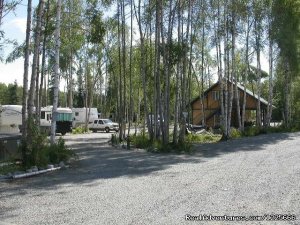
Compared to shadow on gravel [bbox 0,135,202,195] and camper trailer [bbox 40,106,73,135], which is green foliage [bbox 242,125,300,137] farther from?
shadow on gravel [bbox 0,135,202,195]

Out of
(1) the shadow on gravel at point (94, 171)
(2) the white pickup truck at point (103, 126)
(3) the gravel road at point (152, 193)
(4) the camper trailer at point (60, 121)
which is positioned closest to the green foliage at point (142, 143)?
(1) the shadow on gravel at point (94, 171)

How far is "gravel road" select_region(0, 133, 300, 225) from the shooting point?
7.04 metres

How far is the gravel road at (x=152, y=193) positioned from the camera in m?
7.04

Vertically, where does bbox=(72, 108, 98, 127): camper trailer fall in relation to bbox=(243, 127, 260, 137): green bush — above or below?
above

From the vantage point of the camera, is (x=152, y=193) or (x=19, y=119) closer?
(x=152, y=193)

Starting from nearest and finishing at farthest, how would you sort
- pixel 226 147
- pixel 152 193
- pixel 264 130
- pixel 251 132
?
pixel 152 193, pixel 226 147, pixel 251 132, pixel 264 130

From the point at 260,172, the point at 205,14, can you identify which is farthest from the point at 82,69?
the point at 260,172

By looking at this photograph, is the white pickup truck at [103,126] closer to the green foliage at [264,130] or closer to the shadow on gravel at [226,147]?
the green foliage at [264,130]

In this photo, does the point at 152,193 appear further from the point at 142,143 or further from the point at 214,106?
the point at 214,106

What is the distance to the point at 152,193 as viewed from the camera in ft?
29.2

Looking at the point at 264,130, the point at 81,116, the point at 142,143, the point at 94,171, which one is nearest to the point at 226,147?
the point at 142,143

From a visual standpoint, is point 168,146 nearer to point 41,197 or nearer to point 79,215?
point 41,197

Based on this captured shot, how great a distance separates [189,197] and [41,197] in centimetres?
279

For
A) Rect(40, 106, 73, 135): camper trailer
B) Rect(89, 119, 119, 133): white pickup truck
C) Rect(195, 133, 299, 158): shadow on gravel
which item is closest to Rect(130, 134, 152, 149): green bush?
Rect(195, 133, 299, 158): shadow on gravel
